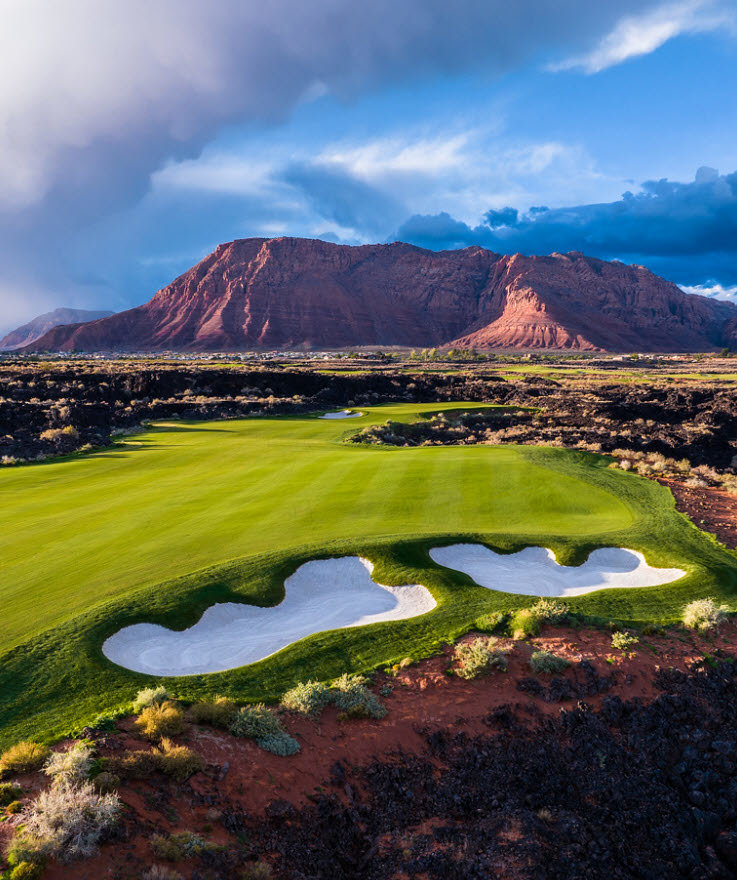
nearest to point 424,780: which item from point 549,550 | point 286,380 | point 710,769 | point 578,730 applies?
point 578,730

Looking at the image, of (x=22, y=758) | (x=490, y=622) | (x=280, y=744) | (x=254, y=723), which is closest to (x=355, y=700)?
(x=280, y=744)

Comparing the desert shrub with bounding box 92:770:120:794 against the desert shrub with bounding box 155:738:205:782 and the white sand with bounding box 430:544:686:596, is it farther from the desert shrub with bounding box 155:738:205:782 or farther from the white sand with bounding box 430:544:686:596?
the white sand with bounding box 430:544:686:596

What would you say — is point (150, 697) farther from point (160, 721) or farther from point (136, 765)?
point (136, 765)

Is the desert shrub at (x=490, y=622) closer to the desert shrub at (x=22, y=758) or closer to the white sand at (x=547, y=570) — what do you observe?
the white sand at (x=547, y=570)

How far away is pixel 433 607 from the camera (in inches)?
456

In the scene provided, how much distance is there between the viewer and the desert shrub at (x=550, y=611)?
10.6m

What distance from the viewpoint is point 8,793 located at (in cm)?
545

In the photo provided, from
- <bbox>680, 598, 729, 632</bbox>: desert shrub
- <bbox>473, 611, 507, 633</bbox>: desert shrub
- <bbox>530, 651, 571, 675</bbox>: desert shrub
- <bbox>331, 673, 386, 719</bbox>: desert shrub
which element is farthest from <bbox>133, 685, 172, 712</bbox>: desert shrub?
<bbox>680, 598, 729, 632</bbox>: desert shrub

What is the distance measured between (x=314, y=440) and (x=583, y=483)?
17.7 metres

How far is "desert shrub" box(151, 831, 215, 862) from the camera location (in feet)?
17.1

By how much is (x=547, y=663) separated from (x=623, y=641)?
2.00 meters

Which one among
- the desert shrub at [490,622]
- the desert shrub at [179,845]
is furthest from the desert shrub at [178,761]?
the desert shrub at [490,622]

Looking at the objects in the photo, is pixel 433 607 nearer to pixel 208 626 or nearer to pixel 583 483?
pixel 208 626

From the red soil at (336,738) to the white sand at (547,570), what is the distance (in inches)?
88.2
